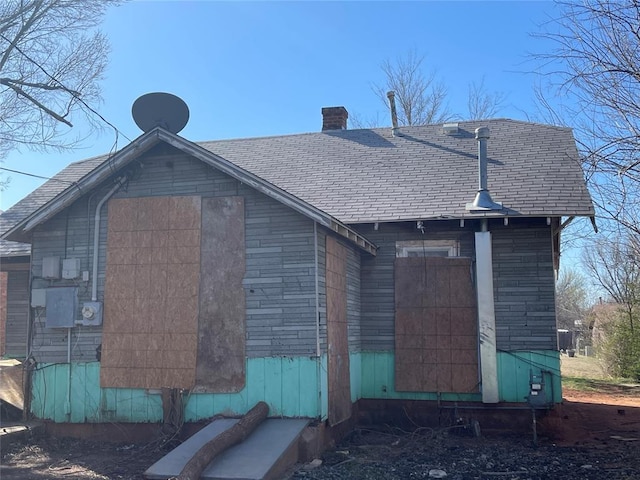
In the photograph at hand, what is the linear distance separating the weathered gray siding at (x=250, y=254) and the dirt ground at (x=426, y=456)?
1563 mm

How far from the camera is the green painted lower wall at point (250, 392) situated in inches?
354

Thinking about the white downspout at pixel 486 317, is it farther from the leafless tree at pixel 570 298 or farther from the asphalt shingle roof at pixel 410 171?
the leafless tree at pixel 570 298

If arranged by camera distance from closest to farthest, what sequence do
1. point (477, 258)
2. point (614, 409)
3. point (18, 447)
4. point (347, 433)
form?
point (18, 447)
point (347, 433)
point (477, 258)
point (614, 409)

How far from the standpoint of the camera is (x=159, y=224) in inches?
388

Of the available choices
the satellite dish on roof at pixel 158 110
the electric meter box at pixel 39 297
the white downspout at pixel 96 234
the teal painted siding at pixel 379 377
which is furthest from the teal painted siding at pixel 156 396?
the satellite dish on roof at pixel 158 110

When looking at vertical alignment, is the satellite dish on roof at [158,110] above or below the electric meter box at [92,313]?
above

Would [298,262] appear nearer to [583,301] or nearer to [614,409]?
[614,409]

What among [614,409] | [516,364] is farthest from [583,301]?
[516,364]

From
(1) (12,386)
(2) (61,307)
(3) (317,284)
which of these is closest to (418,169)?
(3) (317,284)

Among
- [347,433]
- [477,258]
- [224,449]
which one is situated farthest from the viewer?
[477,258]

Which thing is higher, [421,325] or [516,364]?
[421,325]

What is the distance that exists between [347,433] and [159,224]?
15.5 feet

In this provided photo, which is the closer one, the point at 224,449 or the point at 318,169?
the point at 224,449

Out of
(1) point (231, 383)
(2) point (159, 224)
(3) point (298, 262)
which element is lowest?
(1) point (231, 383)
